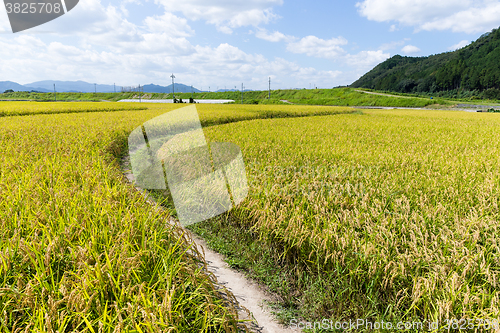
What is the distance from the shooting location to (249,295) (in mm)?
2863

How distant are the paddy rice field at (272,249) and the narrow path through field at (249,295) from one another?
14 centimetres

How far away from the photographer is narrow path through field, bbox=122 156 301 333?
7.97ft

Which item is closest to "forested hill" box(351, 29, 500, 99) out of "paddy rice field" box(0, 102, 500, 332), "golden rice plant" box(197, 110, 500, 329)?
"golden rice plant" box(197, 110, 500, 329)

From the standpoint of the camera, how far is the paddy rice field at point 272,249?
1.73m

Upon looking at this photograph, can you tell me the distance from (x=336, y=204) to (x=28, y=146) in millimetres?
7186

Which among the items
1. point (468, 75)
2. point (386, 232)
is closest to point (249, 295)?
point (386, 232)

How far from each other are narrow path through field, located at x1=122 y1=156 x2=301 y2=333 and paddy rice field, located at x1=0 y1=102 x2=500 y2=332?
5.3 inches

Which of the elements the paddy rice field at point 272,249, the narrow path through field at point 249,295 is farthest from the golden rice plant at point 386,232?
the narrow path through field at point 249,295

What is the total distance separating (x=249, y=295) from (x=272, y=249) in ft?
2.25

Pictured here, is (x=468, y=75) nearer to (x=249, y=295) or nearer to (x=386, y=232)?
(x=386, y=232)

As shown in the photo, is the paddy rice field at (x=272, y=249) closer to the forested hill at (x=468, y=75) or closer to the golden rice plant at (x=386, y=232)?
the golden rice plant at (x=386, y=232)

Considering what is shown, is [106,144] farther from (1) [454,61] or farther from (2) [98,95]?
(1) [454,61]

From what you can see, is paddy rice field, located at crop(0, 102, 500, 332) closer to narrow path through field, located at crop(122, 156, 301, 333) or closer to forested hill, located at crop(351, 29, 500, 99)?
narrow path through field, located at crop(122, 156, 301, 333)

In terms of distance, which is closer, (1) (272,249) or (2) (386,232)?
(2) (386,232)
